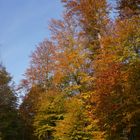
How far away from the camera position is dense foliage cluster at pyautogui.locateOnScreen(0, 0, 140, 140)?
22750mm

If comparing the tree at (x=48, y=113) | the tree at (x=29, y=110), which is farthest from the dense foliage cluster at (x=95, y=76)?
the tree at (x=29, y=110)

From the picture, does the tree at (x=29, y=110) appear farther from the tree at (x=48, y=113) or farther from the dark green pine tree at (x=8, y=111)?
the tree at (x=48, y=113)

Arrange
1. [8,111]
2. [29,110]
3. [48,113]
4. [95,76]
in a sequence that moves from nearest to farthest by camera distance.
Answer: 1. [95,76]
2. [48,113]
3. [8,111]
4. [29,110]

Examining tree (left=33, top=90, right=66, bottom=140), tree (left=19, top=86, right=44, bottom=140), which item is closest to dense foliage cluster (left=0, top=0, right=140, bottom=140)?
tree (left=33, top=90, right=66, bottom=140)

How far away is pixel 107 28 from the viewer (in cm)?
2744

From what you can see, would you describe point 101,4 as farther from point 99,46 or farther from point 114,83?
point 114,83

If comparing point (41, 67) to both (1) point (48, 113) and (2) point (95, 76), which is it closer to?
(1) point (48, 113)

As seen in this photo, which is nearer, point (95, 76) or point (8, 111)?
point (95, 76)

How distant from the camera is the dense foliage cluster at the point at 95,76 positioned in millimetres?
22750

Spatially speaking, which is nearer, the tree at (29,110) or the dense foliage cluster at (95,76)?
the dense foliage cluster at (95,76)

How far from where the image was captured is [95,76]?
2653 centimetres

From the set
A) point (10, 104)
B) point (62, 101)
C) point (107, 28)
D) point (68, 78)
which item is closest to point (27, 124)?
point (10, 104)

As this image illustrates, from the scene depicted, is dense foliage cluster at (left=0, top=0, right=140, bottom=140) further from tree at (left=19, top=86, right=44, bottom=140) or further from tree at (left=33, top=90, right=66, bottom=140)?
tree at (left=19, top=86, right=44, bottom=140)

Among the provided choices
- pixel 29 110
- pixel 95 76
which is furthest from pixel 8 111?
pixel 95 76
